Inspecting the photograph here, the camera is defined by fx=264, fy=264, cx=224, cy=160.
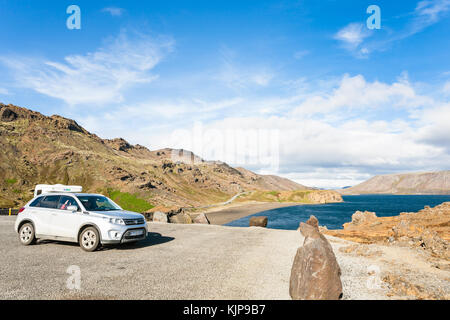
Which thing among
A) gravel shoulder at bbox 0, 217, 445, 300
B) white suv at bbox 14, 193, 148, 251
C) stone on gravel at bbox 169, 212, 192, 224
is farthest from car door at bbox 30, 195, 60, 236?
stone on gravel at bbox 169, 212, 192, 224

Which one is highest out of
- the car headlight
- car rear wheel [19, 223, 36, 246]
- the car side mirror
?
the car side mirror

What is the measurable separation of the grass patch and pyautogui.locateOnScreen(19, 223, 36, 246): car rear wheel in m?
68.1

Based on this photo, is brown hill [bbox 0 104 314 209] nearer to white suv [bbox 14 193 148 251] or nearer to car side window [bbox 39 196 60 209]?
white suv [bbox 14 193 148 251]

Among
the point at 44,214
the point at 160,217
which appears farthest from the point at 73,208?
the point at 160,217

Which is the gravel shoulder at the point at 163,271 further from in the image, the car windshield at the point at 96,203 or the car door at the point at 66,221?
the car windshield at the point at 96,203

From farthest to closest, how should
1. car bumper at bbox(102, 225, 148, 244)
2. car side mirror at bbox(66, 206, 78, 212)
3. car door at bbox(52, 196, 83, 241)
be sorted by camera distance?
car door at bbox(52, 196, 83, 241), car side mirror at bbox(66, 206, 78, 212), car bumper at bbox(102, 225, 148, 244)

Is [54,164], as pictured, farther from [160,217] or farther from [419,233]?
[419,233]

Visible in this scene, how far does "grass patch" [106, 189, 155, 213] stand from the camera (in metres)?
78.0

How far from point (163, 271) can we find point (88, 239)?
4.05 metres

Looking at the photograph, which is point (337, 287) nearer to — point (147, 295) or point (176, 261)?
point (147, 295)

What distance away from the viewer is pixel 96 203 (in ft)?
37.2

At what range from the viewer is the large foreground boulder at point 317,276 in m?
5.88

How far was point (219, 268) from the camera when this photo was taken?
8641 millimetres
